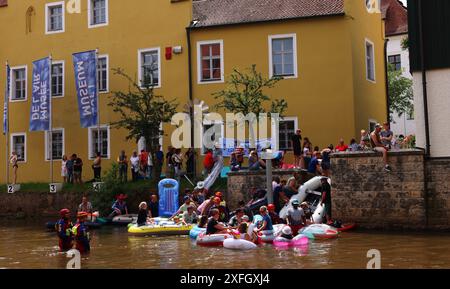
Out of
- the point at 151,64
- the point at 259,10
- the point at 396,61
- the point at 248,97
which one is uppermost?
the point at 396,61

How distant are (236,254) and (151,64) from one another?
1849 cm

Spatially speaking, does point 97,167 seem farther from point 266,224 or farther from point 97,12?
point 266,224

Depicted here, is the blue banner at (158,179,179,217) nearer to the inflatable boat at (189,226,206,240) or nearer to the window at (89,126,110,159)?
the inflatable boat at (189,226,206,240)

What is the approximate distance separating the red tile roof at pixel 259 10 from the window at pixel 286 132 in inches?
198

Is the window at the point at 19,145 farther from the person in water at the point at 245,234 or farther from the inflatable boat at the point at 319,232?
the inflatable boat at the point at 319,232

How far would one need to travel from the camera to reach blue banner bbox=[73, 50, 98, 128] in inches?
1353

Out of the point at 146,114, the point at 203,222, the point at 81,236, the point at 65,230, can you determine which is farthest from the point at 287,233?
the point at 146,114

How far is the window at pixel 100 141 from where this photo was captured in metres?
36.0

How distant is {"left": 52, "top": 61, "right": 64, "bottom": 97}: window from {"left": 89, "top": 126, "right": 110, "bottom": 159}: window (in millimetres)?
3011

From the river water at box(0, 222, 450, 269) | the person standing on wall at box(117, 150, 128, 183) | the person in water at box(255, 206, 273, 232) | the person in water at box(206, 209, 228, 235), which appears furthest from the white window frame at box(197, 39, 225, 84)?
the person in water at box(255, 206, 273, 232)

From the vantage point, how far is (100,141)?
1426 inches

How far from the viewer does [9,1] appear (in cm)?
3897

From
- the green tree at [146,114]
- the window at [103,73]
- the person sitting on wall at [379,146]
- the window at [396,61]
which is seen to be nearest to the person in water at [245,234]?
the person sitting on wall at [379,146]
